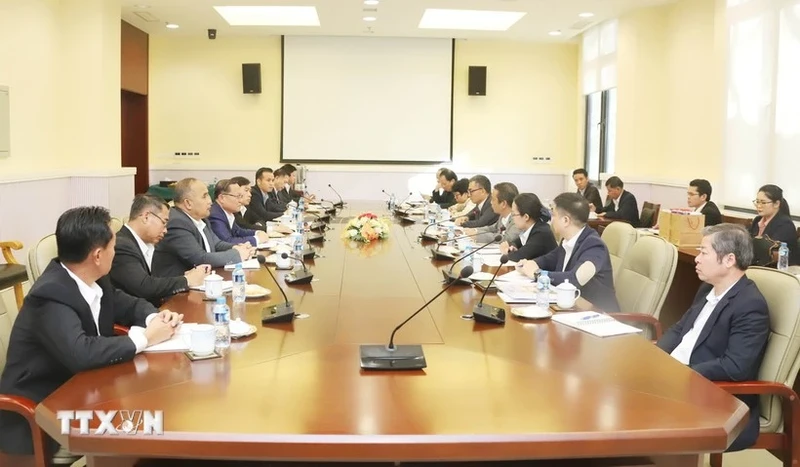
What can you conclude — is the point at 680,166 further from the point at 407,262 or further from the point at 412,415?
the point at 412,415

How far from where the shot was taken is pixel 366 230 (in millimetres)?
5277

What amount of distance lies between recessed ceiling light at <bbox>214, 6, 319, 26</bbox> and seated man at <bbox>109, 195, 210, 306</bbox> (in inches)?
286

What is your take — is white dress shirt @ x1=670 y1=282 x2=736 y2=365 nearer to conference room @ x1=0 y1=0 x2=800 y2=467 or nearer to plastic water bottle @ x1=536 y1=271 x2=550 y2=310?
conference room @ x1=0 y1=0 x2=800 y2=467

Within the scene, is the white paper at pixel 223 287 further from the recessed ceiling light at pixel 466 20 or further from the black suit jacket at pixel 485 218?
the recessed ceiling light at pixel 466 20

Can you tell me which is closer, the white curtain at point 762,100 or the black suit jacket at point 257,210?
the white curtain at point 762,100

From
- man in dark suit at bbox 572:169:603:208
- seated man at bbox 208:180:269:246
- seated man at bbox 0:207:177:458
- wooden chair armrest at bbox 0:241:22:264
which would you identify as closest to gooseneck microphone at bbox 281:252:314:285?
seated man at bbox 0:207:177:458

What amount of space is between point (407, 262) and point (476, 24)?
7.22 metres

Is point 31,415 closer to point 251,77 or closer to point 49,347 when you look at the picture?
point 49,347

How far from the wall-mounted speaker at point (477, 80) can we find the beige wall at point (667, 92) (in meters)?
2.56

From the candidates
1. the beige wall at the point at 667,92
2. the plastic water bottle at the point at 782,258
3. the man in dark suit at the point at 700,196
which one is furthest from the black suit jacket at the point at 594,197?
the plastic water bottle at the point at 782,258

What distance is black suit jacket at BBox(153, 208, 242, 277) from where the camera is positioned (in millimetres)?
3969

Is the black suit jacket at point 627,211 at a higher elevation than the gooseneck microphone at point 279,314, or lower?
higher

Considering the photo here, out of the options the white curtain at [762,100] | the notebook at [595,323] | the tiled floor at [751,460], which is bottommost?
the tiled floor at [751,460]

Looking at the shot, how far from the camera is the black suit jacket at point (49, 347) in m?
2.11
